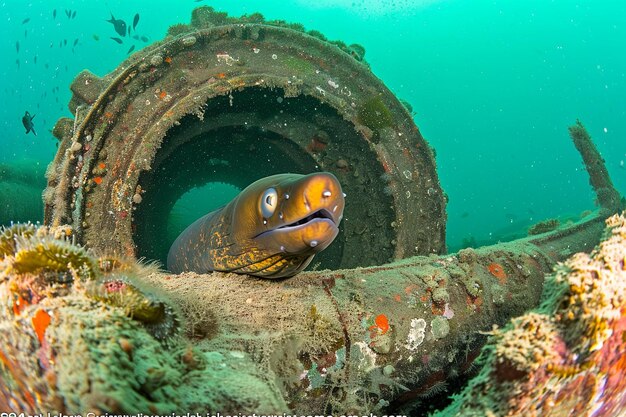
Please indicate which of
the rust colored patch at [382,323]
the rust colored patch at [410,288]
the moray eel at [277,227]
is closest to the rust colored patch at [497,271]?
the rust colored patch at [410,288]

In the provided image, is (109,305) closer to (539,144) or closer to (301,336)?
(301,336)

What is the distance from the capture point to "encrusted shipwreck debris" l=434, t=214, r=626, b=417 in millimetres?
1188

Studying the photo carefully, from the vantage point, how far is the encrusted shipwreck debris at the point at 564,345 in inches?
46.8

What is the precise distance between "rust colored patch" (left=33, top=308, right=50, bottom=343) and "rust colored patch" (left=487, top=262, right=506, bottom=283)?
123 inches

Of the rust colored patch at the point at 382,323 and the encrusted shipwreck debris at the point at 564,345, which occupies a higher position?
the rust colored patch at the point at 382,323

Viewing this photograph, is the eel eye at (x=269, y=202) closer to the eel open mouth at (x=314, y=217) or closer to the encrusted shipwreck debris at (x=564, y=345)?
the eel open mouth at (x=314, y=217)

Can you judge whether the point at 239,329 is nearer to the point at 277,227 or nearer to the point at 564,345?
the point at 277,227

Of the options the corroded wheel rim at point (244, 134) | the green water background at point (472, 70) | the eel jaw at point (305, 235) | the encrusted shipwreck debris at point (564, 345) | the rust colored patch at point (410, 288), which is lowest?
the encrusted shipwreck debris at point (564, 345)

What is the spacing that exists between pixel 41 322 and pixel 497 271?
10.6ft

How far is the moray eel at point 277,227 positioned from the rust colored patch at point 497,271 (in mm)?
1558

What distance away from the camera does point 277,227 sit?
2.79 metres

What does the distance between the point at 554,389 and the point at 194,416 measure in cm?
120

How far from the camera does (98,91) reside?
180 inches

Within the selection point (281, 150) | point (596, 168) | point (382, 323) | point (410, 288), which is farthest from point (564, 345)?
point (596, 168)
